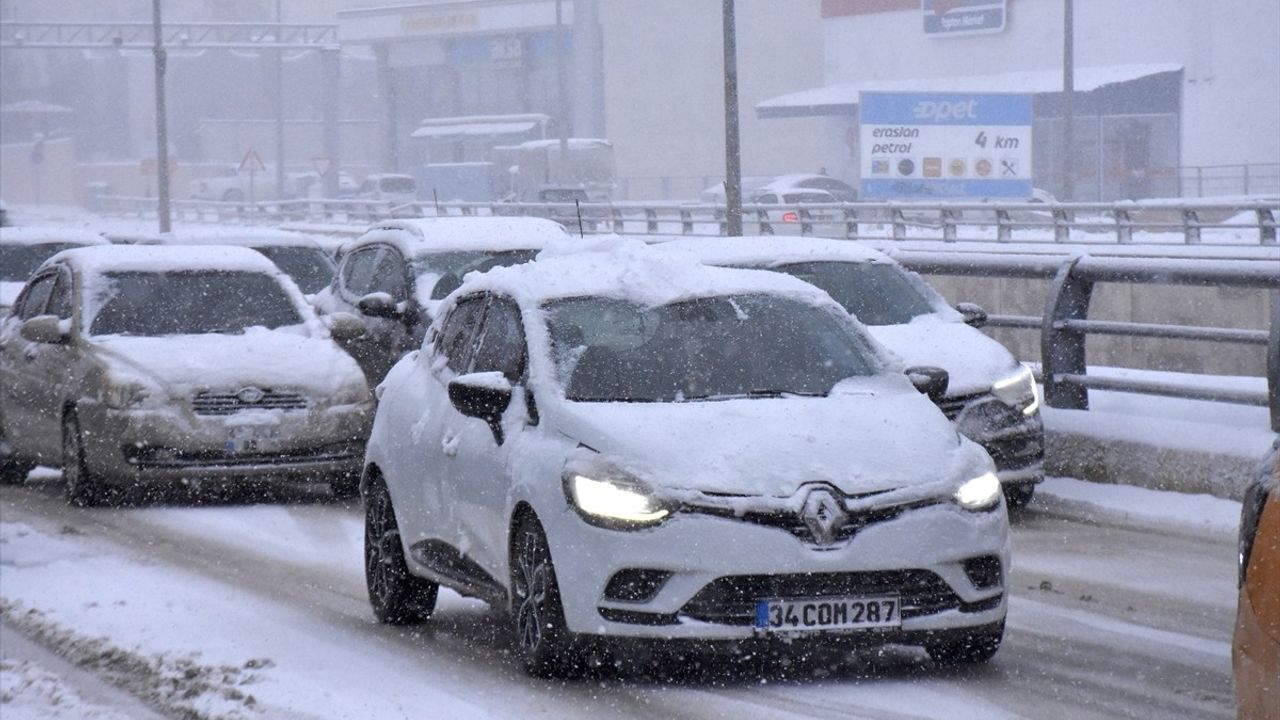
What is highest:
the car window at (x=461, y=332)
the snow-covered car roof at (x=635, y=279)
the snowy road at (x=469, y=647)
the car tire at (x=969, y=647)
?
the snow-covered car roof at (x=635, y=279)

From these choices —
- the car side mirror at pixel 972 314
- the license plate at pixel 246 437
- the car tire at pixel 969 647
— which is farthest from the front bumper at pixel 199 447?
the car tire at pixel 969 647

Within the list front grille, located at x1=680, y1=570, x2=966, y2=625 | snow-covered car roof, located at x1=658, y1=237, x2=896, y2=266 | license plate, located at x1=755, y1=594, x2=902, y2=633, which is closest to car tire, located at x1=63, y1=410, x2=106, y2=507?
snow-covered car roof, located at x1=658, y1=237, x2=896, y2=266

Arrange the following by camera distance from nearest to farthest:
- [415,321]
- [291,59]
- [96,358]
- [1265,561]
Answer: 1. [1265,561]
2. [96,358]
3. [415,321]
4. [291,59]

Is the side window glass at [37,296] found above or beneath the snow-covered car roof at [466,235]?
beneath

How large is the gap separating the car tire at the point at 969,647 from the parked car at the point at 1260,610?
2.58 metres

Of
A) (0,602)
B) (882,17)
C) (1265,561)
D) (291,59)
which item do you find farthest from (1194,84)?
(291,59)

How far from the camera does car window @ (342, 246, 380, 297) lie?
16922mm

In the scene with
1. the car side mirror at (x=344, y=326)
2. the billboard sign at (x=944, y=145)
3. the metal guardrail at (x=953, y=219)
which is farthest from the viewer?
the billboard sign at (x=944, y=145)

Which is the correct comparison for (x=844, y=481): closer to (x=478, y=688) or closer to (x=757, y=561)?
(x=757, y=561)

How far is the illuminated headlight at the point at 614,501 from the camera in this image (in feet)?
22.4

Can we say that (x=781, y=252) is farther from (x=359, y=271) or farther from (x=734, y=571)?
(x=734, y=571)

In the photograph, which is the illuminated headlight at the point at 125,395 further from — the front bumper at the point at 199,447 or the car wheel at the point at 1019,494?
the car wheel at the point at 1019,494

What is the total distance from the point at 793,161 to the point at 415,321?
71.2 metres

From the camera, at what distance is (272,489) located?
47.0 ft
